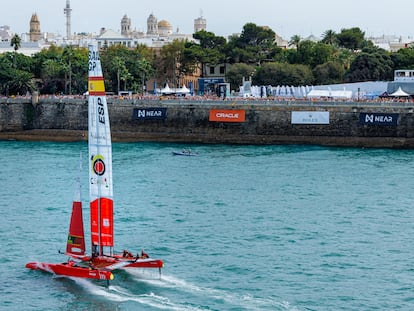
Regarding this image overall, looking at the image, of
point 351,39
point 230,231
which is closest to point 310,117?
point 230,231

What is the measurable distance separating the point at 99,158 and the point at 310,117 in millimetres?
47594

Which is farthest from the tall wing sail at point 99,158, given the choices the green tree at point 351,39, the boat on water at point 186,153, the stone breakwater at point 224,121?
the green tree at point 351,39

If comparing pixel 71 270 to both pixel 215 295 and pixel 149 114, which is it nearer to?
pixel 215 295

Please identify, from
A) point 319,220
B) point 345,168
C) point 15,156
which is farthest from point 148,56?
point 319,220

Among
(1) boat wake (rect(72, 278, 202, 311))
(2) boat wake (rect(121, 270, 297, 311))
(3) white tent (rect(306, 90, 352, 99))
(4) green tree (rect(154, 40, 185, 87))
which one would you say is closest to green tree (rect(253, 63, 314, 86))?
(4) green tree (rect(154, 40, 185, 87))

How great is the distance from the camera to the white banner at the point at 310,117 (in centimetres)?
8162

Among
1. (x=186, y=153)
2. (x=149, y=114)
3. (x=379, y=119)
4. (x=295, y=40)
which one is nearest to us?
(x=186, y=153)

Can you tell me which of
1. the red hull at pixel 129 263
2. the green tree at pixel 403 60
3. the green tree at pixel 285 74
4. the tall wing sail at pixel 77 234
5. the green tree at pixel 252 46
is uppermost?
the green tree at pixel 252 46

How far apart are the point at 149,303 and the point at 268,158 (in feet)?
131

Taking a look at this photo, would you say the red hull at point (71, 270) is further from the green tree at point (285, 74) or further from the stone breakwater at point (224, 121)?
the green tree at point (285, 74)

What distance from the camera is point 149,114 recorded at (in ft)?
284

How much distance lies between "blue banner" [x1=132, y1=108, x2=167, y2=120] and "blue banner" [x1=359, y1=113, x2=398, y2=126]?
16835 mm

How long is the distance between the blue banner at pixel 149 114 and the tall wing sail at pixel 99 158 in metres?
49.8

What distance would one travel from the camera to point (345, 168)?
66125mm
